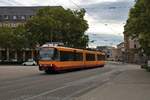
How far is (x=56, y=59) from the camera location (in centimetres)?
4759

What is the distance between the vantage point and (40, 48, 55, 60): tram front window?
4759 centimetres

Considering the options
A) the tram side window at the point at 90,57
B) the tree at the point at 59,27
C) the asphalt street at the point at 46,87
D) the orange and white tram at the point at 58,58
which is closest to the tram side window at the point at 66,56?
the orange and white tram at the point at 58,58

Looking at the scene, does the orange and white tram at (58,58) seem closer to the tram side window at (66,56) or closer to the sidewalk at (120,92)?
the tram side window at (66,56)

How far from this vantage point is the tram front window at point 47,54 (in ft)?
156

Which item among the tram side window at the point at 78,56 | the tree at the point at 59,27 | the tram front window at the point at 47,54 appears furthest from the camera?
the tree at the point at 59,27

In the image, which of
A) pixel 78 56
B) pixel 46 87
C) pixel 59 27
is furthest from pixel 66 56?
pixel 59 27

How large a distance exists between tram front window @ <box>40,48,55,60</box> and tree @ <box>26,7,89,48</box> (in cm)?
5296

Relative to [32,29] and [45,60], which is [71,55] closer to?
[45,60]

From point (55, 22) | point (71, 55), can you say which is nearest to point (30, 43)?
point (55, 22)

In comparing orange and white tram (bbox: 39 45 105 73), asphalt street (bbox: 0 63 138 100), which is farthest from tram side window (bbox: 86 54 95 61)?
asphalt street (bbox: 0 63 138 100)

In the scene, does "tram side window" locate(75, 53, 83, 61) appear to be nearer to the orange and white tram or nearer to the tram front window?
the orange and white tram

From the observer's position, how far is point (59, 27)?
101m

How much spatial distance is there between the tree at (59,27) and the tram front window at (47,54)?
174ft

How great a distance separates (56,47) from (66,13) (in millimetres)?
57059
